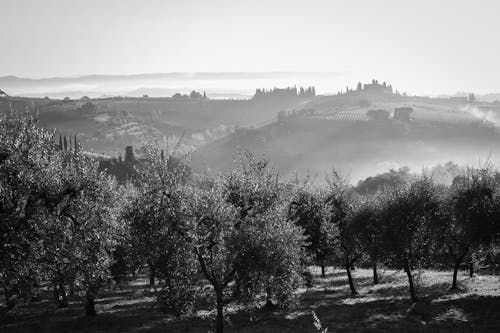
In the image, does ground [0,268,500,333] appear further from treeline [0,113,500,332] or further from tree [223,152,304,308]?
treeline [0,113,500,332]

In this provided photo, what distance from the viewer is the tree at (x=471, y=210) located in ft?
176

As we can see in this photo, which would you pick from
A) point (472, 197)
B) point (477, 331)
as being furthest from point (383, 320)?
point (472, 197)

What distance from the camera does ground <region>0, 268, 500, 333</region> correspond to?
44875 millimetres

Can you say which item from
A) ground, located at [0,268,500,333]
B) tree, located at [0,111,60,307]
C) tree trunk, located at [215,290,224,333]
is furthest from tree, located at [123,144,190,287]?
ground, located at [0,268,500,333]

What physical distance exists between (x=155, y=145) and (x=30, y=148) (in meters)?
9.96

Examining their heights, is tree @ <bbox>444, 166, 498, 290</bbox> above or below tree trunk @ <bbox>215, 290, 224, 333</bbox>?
above

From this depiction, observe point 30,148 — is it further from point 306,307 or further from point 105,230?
point 306,307

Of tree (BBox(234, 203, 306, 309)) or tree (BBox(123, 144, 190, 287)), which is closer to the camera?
tree (BBox(234, 203, 306, 309))

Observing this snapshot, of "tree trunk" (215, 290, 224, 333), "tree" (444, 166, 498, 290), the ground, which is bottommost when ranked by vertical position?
the ground

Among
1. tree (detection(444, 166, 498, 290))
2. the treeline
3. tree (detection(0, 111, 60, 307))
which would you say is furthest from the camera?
tree (detection(444, 166, 498, 290))

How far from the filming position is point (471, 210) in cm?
5444

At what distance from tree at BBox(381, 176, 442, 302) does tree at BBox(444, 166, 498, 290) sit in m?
2.50

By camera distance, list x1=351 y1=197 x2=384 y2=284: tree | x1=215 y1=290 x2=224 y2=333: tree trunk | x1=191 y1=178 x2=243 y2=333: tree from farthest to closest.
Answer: x1=351 y1=197 x2=384 y2=284: tree < x1=215 y1=290 x2=224 y2=333: tree trunk < x1=191 y1=178 x2=243 y2=333: tree

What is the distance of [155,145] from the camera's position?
3909cm
